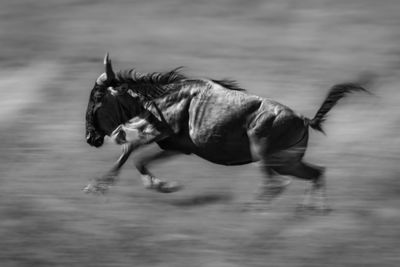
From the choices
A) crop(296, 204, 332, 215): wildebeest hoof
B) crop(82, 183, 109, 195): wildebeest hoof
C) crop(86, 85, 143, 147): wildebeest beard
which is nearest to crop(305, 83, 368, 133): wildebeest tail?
crop(296, 204, 332, 215): wildebeest hoof

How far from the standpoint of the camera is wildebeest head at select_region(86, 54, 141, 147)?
10438mm

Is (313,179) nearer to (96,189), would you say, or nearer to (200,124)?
(200,124)

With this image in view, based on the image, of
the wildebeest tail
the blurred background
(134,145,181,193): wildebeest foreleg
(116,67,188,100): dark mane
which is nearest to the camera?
the blurred background

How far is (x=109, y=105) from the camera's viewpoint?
10.4 metres

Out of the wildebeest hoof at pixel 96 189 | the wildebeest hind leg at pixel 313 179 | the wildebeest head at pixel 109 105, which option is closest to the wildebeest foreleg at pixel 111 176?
the wildebeest hoof at pixel 96 189

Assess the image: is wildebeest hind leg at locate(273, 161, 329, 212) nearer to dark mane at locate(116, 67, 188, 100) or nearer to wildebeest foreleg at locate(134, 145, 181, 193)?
wildebeest foreleg at locate(134, 145, 181, 193)

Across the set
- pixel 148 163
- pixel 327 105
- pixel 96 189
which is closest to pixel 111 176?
pixel 96 189

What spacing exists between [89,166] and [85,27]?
4974mm

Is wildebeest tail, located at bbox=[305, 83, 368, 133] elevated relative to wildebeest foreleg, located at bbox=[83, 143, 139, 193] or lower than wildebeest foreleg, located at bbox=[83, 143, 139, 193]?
elevated

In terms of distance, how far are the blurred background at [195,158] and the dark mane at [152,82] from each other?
0.97 meters

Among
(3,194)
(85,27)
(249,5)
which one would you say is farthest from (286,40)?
(3,194)

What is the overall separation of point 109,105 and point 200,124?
90 cm

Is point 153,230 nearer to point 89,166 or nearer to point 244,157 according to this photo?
point 244,157

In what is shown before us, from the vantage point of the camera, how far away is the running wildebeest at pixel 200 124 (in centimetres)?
1009
